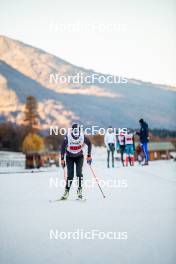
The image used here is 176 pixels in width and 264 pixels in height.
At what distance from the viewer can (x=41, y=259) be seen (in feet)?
14.1

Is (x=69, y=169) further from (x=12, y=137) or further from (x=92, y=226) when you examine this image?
(x=12, y=137)

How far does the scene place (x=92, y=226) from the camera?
5.20m

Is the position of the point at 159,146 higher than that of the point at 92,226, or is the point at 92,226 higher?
the point at 92,226

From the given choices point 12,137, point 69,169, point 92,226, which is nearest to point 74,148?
point 69,169

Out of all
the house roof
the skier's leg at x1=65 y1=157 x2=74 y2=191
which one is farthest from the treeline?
the skier's leg at x1=65 y1=157 x2=74 y2=191

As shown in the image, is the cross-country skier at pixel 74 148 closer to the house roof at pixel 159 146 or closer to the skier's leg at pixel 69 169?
the skier's leg at pixel 69 169

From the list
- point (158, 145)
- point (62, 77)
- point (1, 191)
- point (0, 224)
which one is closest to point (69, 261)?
point (0, 224)

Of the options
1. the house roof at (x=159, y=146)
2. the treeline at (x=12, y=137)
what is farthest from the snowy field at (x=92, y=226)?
the treeline at (x=12, y=137)

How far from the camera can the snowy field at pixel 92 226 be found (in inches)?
171

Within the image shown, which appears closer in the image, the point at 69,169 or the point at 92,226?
the point at 92,226

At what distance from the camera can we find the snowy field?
4.34 meters

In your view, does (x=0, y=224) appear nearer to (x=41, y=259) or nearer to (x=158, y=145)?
(x=41, y=259)

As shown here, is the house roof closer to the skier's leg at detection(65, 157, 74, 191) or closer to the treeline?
the treeline

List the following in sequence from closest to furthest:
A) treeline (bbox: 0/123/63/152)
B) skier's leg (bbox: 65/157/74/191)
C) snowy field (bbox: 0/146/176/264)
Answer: snowy field (bbox: 0/146/176/264) → skier's leg (bbox: 65/157/74/191) → treeline (bbox: 0/123/63/152)
